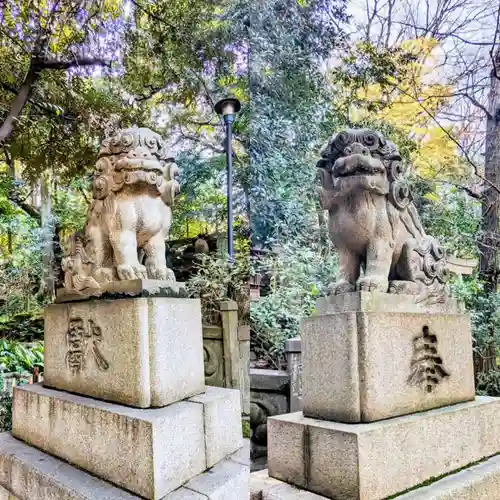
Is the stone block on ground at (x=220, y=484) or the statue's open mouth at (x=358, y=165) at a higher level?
the statue's open mouth at (x=358, y=165)

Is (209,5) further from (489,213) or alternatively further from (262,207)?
(489,213)

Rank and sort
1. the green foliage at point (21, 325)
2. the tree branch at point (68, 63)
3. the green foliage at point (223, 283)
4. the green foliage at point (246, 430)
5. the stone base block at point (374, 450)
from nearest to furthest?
the stone base block at point (374, 450)
the green foliage at point (246, 430)
the green foliage at point (223, 283)
the tree branch at point (68, 63)
the green foliage at point (21, 325)

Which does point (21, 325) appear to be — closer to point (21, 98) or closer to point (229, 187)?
point (21, 98)

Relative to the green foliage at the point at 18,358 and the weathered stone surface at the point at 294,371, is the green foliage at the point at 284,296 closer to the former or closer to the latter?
the weathered stone surface at the point at 294,371

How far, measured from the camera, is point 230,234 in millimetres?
2854

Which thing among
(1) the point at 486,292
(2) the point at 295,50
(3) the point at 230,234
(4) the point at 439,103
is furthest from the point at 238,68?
(1) the point at 486,292

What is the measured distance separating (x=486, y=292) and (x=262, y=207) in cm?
217

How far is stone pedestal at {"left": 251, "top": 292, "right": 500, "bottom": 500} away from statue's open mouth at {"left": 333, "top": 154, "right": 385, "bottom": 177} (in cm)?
48

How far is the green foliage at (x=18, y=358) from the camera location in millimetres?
3635

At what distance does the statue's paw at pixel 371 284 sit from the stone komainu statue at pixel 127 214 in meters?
0.78

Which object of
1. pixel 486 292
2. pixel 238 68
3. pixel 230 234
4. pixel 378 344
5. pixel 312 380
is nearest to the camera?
pixel 378 344

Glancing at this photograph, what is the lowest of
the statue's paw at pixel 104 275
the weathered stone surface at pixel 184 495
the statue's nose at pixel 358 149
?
the weathered stone surface at pixel 184 495

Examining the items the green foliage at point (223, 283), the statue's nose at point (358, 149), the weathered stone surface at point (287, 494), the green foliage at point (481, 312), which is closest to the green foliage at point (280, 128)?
the green foliage at point (223, 283)

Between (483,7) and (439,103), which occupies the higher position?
(483,7)
